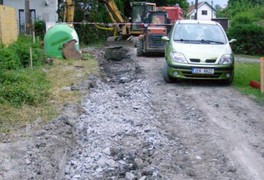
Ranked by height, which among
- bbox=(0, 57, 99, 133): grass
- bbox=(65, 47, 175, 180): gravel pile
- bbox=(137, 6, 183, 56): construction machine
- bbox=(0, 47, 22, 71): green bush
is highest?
bbox=(137, 6, 183, 56): construction machine

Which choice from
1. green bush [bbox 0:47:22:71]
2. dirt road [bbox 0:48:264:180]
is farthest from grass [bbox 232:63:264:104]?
green bush [bbox 0:47:22:71]

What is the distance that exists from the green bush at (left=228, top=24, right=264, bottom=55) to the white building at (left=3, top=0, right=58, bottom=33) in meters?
12.7

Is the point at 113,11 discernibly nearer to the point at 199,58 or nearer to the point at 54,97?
the point at 199,58

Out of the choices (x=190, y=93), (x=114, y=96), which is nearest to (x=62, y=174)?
(x=114, y=96)

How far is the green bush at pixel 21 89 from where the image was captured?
9859 mm

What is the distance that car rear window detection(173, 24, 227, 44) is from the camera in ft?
44.4

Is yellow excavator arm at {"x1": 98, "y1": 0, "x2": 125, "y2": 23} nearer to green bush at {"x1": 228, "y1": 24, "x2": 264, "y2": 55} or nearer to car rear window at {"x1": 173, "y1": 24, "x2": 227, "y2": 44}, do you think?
green bush at {"x1": 228, "y1": 24, "x2": 264, "y2": 55}

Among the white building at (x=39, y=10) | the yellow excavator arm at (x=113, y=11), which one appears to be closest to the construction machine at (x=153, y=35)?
the yellow excavator arm at (x=113, y=11)

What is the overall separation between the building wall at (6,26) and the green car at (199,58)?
6765mm

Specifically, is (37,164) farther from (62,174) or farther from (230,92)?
(230,92)

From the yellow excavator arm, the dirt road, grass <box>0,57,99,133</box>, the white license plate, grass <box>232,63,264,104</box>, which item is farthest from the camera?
the yellow excavator arm

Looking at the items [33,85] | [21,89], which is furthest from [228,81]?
[21,89]

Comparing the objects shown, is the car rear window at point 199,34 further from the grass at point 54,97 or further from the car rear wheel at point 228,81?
the grass at point 54,97

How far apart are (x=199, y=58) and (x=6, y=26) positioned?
8.76m
